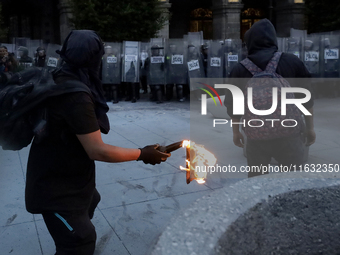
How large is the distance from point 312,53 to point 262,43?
1039cm

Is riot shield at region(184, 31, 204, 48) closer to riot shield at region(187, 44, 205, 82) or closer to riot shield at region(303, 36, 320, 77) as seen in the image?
riot shield at region(187, 44, 205, 82)

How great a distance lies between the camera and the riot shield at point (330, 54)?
1293 cm

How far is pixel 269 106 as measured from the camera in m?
3.13

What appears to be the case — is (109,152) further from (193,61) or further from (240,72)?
(193,61)

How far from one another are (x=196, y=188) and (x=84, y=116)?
2.70m

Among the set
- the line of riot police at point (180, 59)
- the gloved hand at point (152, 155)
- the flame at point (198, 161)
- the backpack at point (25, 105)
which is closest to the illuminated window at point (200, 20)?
the line of riot police at point (180, 59)

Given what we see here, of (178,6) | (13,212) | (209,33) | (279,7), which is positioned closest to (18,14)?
(178,6)

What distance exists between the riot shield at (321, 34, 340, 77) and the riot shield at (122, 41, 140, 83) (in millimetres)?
5813

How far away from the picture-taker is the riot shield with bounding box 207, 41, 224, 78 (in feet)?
42.3

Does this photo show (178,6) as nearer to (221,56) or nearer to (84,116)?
(221,56)

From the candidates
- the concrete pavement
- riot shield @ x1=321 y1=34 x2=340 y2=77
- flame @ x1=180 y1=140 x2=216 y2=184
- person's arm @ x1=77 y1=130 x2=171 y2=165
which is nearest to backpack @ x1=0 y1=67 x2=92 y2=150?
person's arm @ x1=77 y1=130 x2=171 y2=165

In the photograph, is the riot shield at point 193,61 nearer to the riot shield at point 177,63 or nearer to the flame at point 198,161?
the riot shield at point 177,63

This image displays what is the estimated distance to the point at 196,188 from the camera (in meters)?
4.66

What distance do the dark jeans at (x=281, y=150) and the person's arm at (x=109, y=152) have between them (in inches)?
45.3
